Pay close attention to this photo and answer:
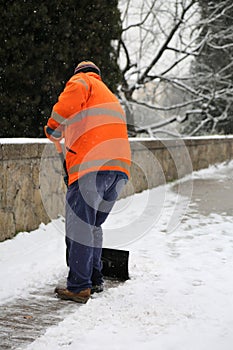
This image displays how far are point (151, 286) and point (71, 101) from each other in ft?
5.28

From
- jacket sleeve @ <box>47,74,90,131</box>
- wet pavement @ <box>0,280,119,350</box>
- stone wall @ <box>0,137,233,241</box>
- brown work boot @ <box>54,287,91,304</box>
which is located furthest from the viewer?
stone wall @ <box>0,137,233,241</box>

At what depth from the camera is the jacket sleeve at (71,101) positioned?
3.58 meters

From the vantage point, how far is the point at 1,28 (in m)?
8.25

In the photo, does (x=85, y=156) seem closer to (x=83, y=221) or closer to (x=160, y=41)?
(x=83, y=221)

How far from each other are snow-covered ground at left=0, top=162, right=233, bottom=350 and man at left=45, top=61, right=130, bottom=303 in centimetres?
32

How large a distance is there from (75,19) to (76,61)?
0.76 metres

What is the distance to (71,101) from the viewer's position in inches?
141

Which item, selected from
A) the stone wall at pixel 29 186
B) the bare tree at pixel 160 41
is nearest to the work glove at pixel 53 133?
the stone wall at pixel 29 186

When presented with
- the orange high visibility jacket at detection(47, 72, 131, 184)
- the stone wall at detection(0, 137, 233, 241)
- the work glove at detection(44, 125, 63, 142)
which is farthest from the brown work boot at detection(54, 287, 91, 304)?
the stone wall at detection(0, 137, 233, 241)

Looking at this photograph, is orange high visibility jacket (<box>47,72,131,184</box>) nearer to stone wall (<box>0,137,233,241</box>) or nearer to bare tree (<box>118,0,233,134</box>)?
stone wall (<box>0,137,233,241</box>)

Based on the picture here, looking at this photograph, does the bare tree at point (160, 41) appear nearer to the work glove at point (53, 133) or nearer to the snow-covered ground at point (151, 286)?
the snow-covered ground at point (151, 286)

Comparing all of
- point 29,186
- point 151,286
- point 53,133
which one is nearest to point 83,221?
point 53,133

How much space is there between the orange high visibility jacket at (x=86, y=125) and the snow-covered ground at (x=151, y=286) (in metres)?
0.99

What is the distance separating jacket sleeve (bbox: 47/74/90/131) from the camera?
3.58 metres
